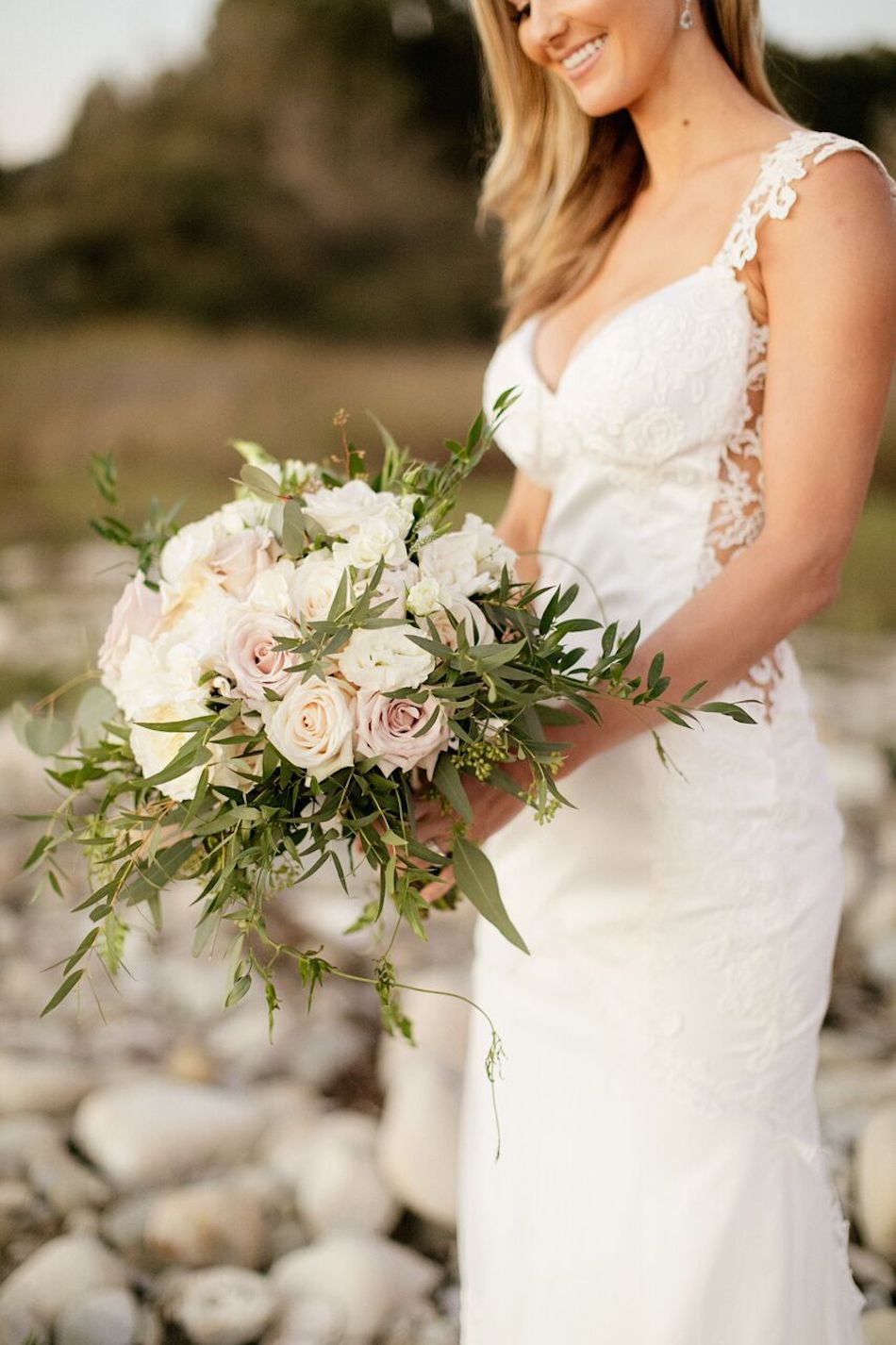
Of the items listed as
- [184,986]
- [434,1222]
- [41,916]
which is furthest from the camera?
[41,916]

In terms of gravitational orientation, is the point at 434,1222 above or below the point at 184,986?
above

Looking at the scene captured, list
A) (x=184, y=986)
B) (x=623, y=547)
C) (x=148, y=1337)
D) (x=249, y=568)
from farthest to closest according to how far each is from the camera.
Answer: (x=184, y=986) < (x=148, y=1337) < (x=623, y=547) < (x=249, y=568)

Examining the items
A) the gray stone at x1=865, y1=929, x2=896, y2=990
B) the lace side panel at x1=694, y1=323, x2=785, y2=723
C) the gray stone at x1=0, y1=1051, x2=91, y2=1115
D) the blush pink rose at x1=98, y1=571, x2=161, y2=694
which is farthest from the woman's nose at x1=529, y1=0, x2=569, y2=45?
the gray stone at x1=865, y1=929, x2=896, y2=990

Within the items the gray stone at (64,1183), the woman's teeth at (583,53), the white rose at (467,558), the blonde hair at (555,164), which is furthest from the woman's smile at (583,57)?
the gray stone at (64,1183)

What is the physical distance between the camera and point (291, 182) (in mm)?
7602

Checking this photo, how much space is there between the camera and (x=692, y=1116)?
1.50 meters

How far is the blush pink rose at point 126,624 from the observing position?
1.30 m

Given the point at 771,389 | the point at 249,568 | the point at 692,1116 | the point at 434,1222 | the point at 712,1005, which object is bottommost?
the point at 434,1222

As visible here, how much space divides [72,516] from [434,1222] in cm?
573

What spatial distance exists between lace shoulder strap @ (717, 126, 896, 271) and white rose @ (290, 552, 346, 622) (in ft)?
2.35

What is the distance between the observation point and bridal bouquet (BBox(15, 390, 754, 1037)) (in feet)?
3.67

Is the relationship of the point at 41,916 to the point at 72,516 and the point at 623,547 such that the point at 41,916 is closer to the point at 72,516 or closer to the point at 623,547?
the point at 623,547

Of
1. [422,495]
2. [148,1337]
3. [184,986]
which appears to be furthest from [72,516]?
[422,495]

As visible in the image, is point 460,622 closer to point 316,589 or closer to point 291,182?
point 316,589
